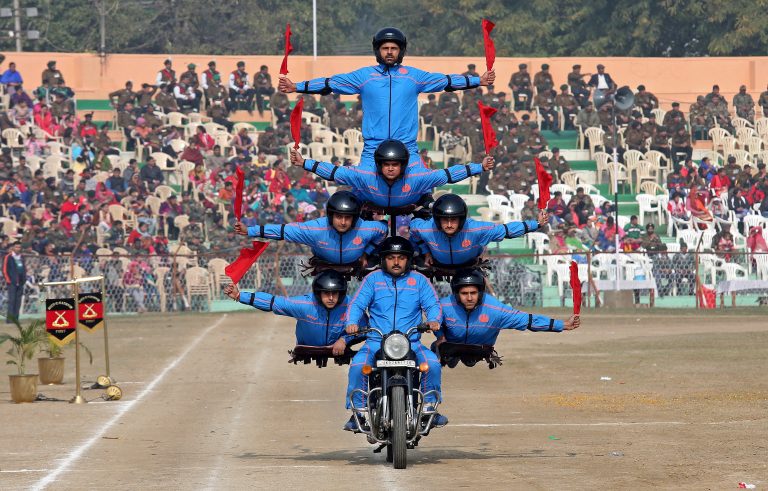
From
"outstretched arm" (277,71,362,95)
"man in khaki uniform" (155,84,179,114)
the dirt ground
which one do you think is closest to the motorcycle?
the dirt ground

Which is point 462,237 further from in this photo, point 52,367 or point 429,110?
point 429,110

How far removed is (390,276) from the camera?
1328cm

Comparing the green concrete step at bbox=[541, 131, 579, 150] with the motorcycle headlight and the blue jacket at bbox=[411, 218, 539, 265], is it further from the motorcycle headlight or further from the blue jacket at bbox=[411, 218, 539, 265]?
the motorcycle headlight

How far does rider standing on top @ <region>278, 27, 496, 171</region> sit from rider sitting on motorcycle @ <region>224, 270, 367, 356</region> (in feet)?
4.42

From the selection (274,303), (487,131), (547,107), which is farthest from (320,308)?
(547,107)

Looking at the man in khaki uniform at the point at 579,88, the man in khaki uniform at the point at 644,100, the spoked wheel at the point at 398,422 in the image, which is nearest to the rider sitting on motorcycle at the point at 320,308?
the spoked wheel at the point at 398,422

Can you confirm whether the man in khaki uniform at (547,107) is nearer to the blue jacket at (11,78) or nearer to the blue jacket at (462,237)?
the blue jacket at (11,78)

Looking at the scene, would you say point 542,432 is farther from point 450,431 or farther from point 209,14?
point 209,14

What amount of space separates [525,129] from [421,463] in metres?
32.5

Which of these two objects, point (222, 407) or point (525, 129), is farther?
point (525, 129)

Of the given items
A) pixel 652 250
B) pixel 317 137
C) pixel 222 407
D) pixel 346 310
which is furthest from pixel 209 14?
pixel 346 310

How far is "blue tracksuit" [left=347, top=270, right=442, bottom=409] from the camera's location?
43.2ft

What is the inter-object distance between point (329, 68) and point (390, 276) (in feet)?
124

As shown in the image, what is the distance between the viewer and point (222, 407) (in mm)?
19047
